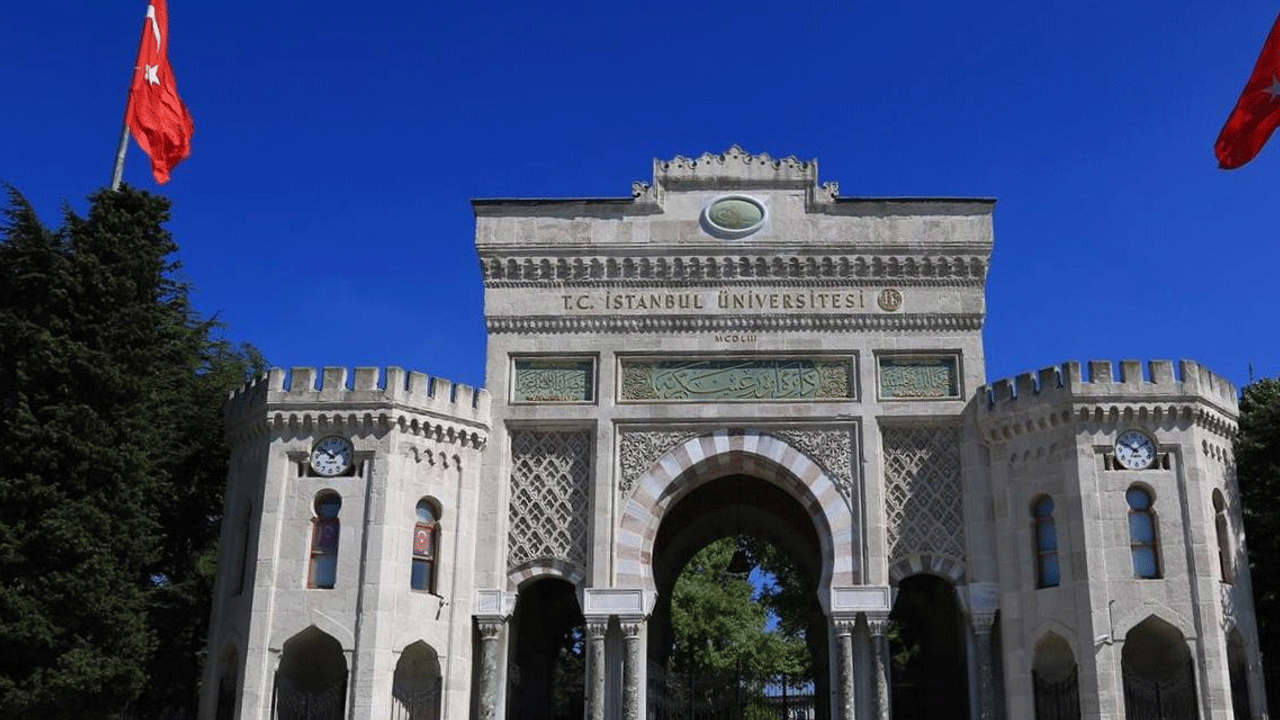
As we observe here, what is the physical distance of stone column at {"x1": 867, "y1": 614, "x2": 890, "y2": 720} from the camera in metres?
20.9

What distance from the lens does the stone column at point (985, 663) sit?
20953 millimetres

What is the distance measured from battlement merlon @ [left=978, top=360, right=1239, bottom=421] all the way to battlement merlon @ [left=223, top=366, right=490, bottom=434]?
388 inches

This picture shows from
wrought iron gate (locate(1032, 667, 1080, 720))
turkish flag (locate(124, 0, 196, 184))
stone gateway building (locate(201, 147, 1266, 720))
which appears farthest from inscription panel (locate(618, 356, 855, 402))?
turkish flag (locate(124, 0, 196, 184))

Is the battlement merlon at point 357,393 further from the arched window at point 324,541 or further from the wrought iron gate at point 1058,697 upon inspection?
the wrought iron gate at point 1058,697

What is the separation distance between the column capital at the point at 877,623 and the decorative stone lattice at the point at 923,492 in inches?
47.3

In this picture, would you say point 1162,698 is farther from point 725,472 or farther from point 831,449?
point 725,472

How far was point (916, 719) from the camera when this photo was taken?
86.0 feet

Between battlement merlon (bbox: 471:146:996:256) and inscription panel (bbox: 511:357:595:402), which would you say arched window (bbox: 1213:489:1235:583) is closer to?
battlement merlon (bbox: 471:146:996:256)

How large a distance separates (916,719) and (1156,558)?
772 cm

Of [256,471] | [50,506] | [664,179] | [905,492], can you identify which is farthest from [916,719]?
[50,506]

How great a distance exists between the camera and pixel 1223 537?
69.8ft

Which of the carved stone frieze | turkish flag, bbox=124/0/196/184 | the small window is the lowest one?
the small window

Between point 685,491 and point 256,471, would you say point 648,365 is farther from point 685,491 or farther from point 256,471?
point 256,471

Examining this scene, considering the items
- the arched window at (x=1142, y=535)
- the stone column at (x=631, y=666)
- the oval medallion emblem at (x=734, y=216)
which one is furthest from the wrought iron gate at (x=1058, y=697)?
the oval medallion emblem at (x=734, y=216)
